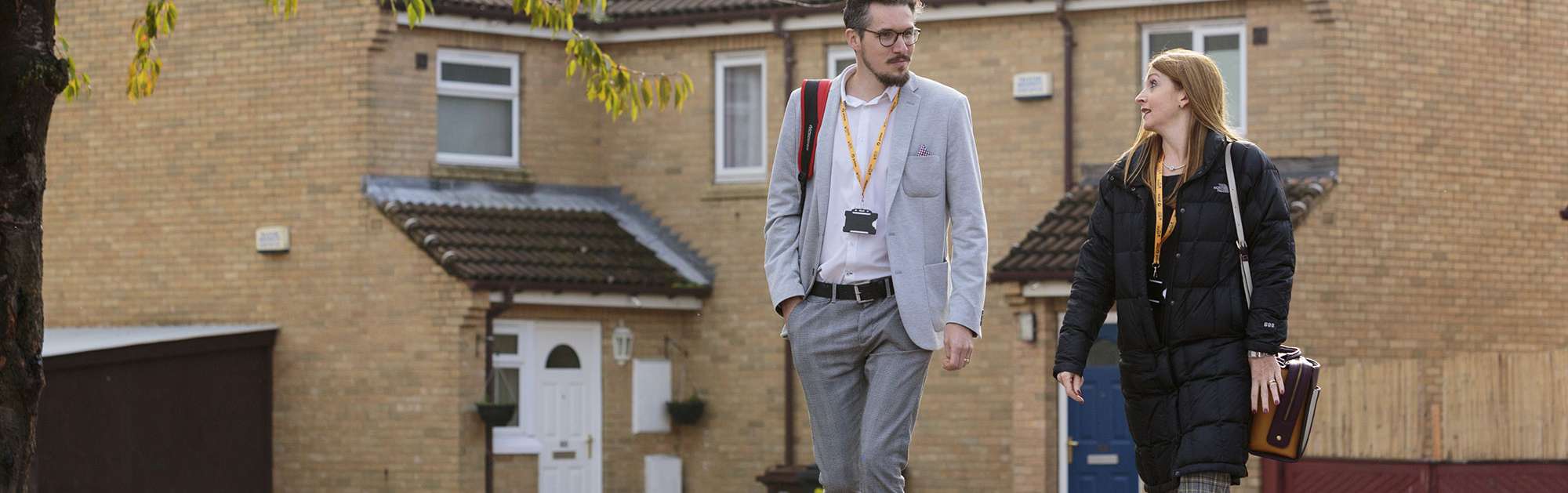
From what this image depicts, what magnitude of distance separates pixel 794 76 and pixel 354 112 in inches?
180

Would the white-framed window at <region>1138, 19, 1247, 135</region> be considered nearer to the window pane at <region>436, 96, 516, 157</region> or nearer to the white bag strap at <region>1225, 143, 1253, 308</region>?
the window pane at <region>436, 96, 516, 157</region>

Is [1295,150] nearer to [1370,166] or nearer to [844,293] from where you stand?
[1370,166]

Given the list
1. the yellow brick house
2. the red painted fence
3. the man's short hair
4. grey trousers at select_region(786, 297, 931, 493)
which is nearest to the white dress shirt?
grey trousers at select_region(786, 297, 931, 493)

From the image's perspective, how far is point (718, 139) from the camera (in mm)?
23672

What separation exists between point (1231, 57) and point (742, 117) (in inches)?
212

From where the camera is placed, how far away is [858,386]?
276 inches

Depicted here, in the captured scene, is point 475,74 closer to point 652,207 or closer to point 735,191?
point 652,207

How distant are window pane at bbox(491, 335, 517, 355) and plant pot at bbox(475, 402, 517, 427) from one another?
0.75 m

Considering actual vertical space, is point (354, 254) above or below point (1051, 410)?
above

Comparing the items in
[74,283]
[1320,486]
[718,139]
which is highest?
[718,139]

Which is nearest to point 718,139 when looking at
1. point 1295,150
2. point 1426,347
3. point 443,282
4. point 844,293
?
point 443,282

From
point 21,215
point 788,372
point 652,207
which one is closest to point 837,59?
point 652,207

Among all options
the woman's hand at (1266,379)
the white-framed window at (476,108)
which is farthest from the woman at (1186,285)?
the white-framed window at (476,108)

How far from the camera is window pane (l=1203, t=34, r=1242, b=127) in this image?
21.2 m
